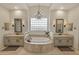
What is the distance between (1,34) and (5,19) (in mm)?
294

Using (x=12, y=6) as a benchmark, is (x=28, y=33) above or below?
below

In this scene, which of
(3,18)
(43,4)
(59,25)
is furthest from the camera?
(59,25)

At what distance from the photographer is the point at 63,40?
1.99m

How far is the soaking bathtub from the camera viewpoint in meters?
1.93

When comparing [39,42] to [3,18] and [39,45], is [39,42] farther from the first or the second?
[3,18]

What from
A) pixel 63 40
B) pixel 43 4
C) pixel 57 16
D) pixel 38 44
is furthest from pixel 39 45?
pixel 43 4

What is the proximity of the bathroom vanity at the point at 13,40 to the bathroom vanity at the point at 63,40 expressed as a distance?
0.69m

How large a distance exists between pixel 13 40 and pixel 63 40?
1.03 m

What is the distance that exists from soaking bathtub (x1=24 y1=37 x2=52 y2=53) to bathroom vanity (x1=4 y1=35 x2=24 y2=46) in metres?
0.11

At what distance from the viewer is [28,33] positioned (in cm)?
193

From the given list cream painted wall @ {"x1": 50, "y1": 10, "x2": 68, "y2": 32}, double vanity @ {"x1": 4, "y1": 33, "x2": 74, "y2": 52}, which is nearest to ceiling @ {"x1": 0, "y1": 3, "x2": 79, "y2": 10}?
cream painted wall @ {"x1": 50, "y1": 10, "x2": 68, "y2": 32}

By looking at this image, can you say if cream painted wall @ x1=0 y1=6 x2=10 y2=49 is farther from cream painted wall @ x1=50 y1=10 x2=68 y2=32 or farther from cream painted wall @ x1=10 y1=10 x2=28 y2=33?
cream painted wall @ x1=50 y1=10 x2=68 y2=32
